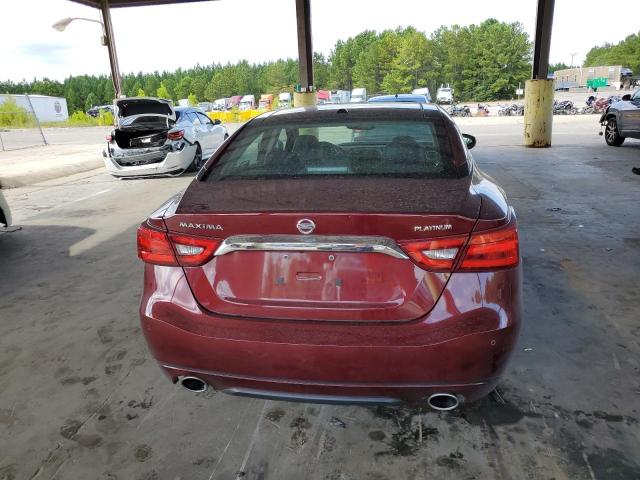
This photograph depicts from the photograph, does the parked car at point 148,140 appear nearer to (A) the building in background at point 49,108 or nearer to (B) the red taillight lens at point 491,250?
(B) the red taillight lens at point 491,250

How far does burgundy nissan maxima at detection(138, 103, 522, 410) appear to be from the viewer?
1.90 metres

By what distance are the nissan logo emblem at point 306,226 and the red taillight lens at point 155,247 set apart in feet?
1.86

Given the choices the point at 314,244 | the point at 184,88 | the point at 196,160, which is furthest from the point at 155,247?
the point at 184,88

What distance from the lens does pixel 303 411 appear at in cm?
262

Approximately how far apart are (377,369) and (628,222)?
214 inches

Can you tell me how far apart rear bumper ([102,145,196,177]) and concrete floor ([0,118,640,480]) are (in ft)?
21.0

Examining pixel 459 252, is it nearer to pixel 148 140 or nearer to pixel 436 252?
pixel 436 252

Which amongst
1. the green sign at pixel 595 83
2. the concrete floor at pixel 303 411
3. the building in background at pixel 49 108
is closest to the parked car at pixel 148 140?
the concrete floor at pixel 303 411

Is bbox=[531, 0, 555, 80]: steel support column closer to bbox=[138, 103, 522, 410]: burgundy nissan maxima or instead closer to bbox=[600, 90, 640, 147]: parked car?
bbox=[600, 90, 640, 147]: parked car

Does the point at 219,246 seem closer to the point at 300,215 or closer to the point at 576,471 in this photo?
the point at 300,215

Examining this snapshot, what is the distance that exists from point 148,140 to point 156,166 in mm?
599

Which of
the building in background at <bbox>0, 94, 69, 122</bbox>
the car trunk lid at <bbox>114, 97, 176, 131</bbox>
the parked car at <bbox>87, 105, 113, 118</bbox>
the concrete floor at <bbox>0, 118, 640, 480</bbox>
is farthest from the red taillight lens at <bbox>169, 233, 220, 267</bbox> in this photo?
the building in background at <bbox>0, 94, 69, 122</bbox>

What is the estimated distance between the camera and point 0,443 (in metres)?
2.45

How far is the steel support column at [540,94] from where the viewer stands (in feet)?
46.4
